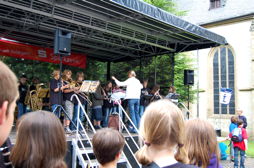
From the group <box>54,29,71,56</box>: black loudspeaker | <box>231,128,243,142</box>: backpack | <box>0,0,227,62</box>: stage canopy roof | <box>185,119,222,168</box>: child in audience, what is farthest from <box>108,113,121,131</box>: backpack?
<box>185,119,222,168</box>: child in audience

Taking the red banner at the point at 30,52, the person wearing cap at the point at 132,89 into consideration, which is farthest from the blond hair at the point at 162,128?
the red banner at the point at 30,52

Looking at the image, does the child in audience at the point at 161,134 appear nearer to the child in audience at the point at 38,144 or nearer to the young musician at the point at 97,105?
the child in audience at the point at 38,144

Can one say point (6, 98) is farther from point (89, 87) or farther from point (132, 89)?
point (132, 89)

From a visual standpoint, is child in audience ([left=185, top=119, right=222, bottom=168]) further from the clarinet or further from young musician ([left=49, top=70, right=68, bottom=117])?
young musician ([left=49, top=70, right=68, bottom=117])

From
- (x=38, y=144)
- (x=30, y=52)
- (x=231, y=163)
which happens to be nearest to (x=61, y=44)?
(x=30, y=52)

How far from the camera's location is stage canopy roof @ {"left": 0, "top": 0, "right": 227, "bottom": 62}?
658 cm

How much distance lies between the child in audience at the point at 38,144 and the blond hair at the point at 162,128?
0.49 meters

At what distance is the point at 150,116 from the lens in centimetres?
158

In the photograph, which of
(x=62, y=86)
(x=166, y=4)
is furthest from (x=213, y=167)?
(x=166, y=4)

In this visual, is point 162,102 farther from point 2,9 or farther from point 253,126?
point 253,126

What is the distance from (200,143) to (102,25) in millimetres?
6696

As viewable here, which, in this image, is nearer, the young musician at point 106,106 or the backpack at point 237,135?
the backpack at point 237,135

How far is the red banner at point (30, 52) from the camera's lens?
8.77 m

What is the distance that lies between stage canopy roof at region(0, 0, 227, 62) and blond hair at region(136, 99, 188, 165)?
4.83 metres
